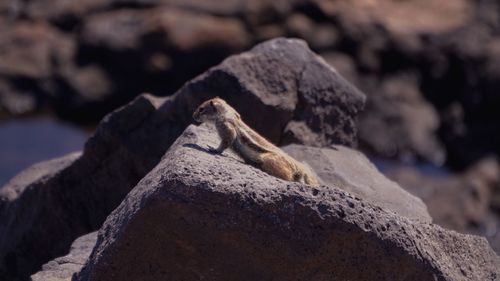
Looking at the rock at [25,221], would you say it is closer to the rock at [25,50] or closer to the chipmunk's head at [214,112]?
the chipmunk's head at [214,112]

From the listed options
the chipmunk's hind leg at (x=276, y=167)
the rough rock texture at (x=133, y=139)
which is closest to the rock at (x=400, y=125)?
the rough rock texture at (x=133, y=139)

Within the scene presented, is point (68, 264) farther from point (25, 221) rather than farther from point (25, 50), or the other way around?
point (25, 50)

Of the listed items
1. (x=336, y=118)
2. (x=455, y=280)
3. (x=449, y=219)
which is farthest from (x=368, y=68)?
(x=455, y=280)

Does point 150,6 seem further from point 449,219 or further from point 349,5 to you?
point 449,219

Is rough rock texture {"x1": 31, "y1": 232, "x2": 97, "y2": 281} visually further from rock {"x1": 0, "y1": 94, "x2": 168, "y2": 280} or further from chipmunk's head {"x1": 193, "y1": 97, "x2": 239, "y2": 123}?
rock {"x1": 0, "y1": 94, "x2": 168, "y2": 280}

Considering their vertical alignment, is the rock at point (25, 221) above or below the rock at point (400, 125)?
above
